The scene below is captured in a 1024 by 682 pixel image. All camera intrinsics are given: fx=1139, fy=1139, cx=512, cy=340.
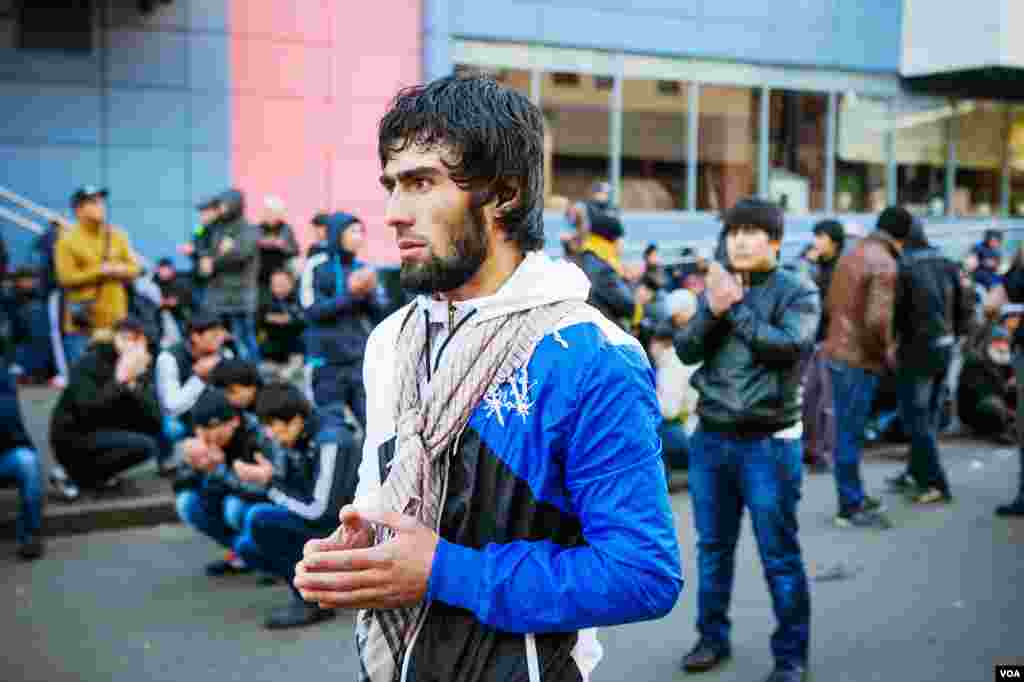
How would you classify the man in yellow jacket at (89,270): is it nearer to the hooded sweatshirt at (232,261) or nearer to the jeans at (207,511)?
the hooded sweatshirt at (232,261)

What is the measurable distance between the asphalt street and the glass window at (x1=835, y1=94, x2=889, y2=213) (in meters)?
13.6

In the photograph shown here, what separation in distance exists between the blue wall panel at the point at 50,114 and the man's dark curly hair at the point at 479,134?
1231cm

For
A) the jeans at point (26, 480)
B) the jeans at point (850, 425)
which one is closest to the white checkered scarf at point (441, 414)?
the jeans at point (26, 480)

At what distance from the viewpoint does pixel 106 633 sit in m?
5.57

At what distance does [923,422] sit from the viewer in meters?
8.27

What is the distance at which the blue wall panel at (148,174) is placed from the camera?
13727 millimetres

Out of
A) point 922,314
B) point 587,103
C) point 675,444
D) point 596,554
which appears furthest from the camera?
point 587,103

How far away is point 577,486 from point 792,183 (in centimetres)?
1868

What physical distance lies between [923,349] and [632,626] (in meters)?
3.72

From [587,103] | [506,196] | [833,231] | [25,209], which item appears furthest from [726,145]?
[506,196]

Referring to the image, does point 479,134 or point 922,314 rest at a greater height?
point 479,134

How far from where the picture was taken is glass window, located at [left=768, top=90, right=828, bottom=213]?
19500 millimetres

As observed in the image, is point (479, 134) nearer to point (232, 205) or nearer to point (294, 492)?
point (294, 492)

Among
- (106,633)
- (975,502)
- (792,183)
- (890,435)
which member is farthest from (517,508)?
(792,183)
